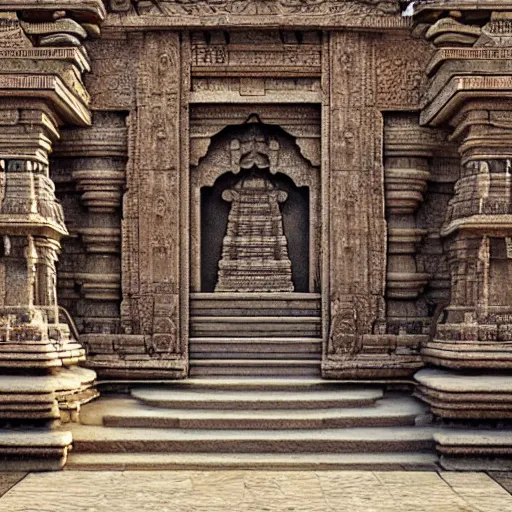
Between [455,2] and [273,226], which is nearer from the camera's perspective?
[455,2]

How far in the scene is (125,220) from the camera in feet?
32.2

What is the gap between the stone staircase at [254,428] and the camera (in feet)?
25.6

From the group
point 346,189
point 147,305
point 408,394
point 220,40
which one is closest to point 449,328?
point 408,394

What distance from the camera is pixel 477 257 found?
338 inches

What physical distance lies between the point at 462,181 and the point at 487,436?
8.54ft

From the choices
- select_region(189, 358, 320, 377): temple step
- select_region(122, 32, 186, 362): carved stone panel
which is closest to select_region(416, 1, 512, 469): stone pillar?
select_region(189, 358, 320, 377): temple step

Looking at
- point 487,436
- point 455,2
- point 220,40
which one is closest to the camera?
point 487,436

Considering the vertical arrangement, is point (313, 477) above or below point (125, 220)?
below

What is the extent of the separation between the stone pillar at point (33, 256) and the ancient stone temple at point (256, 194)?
0.07 meters

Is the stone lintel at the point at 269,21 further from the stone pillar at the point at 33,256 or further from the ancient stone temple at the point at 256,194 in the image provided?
the stone pillar at the point at 33,256

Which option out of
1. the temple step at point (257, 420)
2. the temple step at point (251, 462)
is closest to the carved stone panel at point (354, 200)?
the temple step at point (257, 420)

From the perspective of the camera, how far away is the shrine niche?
400 inches

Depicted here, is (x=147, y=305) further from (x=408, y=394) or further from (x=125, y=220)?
(x=408, y=394)

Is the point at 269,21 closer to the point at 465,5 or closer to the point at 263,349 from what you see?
the point at 465,5
